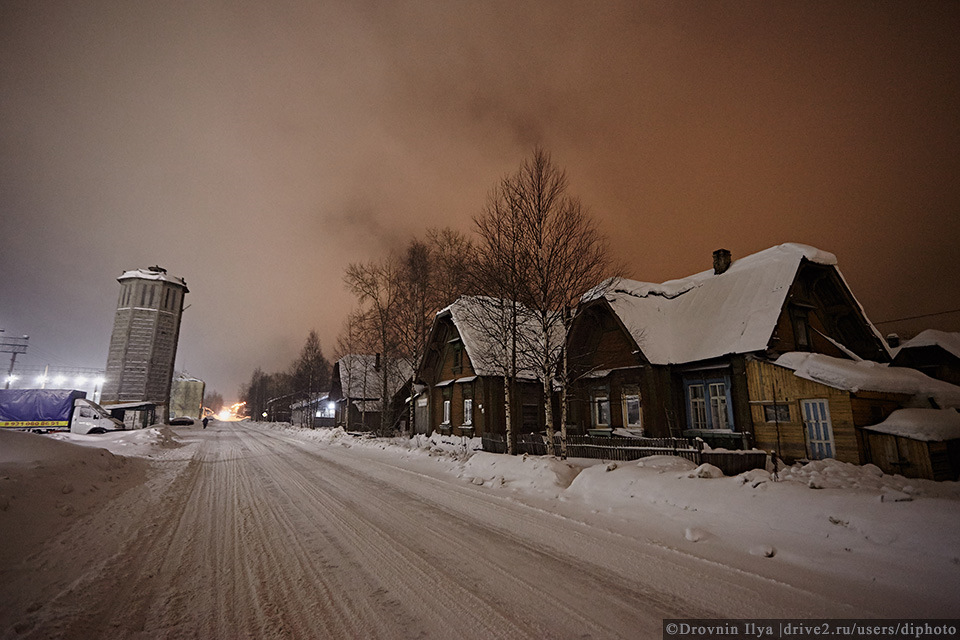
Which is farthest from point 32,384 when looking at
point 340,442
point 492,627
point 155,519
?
point 492,627

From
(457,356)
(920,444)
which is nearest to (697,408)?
(920,444)

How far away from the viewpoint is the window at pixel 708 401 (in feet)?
58.9

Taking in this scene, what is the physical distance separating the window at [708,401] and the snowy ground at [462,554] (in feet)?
25.8

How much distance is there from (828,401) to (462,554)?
596 inches

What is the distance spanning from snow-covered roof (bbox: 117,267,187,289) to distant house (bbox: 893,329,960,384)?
6874cm

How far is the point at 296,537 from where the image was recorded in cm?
649

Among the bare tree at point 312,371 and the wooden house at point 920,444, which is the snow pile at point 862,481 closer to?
the wooden house at point 920,444

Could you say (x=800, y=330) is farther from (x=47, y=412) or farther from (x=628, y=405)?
(x=47, y=412)

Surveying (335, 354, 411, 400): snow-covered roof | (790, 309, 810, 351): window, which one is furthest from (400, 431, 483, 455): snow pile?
(790, 309, 810, 351): window

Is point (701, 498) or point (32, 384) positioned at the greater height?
point (32, 384)

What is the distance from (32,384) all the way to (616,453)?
137 m

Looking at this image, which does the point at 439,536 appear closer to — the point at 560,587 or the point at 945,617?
the point at 560,587

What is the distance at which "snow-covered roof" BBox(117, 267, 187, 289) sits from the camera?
48719 millimetres

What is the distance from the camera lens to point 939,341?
20438mm
